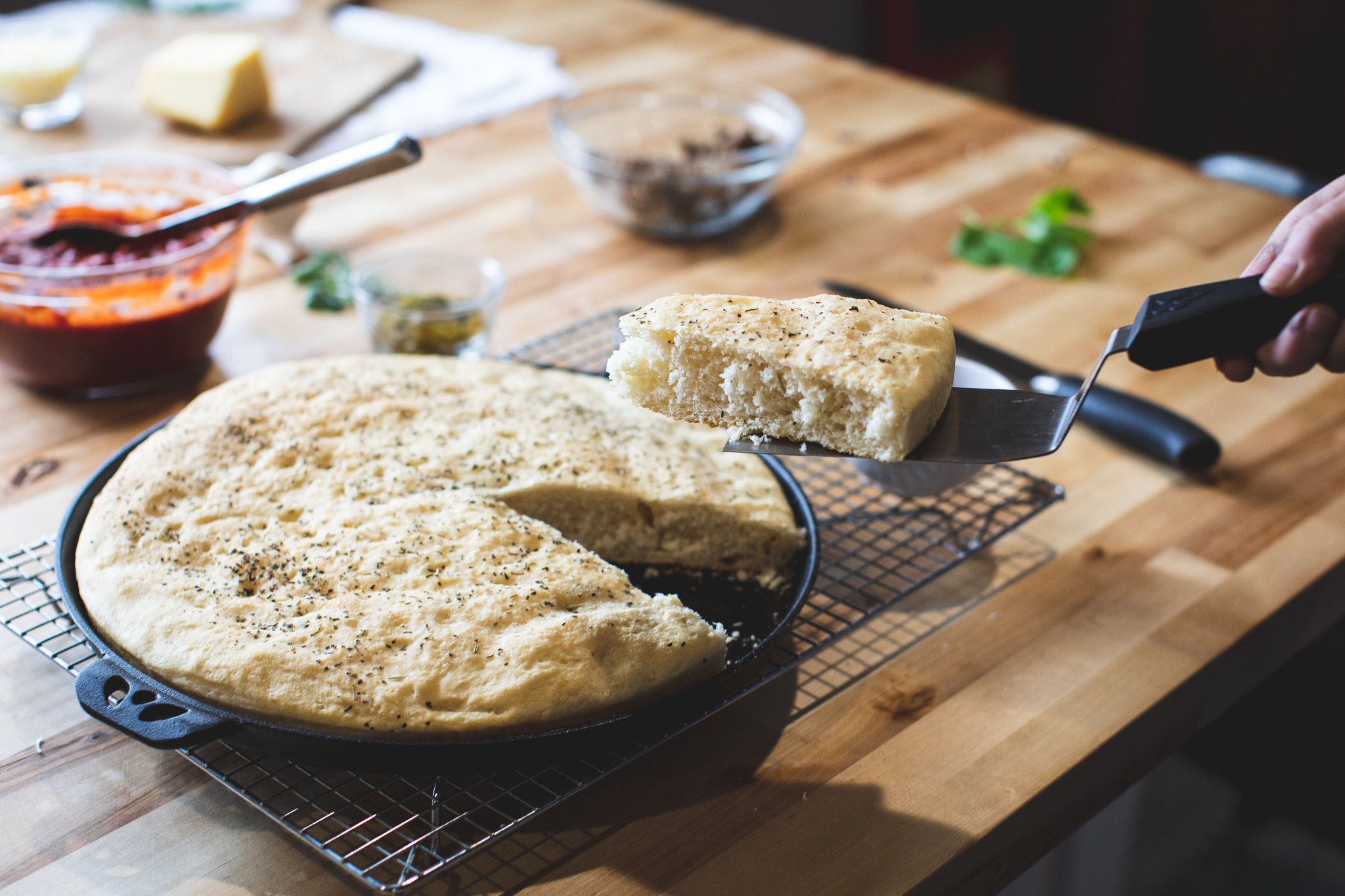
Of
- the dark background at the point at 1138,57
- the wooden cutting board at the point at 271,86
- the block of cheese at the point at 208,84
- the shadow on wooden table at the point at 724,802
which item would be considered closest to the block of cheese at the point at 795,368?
the shadow on wooden table at the point at 724,802

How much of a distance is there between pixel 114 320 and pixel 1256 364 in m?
1.99

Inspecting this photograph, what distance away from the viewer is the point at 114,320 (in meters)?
2.18

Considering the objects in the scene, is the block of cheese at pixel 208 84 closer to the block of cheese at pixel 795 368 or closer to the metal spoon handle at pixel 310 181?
the metal spoon handle at pixel 310 181

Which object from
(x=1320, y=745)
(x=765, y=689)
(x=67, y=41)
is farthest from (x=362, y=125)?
(x=1320, y=745)

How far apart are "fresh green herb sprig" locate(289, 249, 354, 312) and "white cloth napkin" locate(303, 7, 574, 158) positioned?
0.57 meters

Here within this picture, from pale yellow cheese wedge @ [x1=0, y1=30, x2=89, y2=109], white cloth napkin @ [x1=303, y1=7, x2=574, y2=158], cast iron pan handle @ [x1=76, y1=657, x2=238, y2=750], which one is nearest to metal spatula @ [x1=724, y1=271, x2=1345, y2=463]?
cast iron pan handle @ [x1=76, y1=657, x2=238, y2=750]

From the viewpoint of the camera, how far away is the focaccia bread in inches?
55.1

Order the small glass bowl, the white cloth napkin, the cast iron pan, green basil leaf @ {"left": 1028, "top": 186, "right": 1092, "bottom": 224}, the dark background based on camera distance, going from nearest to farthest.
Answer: the cast iron pan
the small glass bowl
green basil leaf @ {"left": 1028, "top": 186, "right": 1092, "bottom": 224}
the white cloth napkin
the dark background

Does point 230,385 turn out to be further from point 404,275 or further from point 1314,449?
point 1314,449

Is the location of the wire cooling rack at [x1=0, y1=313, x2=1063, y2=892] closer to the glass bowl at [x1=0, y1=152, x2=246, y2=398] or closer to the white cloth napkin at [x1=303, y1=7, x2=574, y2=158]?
the glass bowl at [x1=0, y1=152, x2=246, y2=398]

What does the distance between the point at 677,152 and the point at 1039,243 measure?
3.22ft

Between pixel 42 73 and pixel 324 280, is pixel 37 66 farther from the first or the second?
pixel 324 280

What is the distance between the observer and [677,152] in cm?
312

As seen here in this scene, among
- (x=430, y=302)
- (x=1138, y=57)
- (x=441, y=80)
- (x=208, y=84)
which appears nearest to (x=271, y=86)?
(x=208, y=84)
